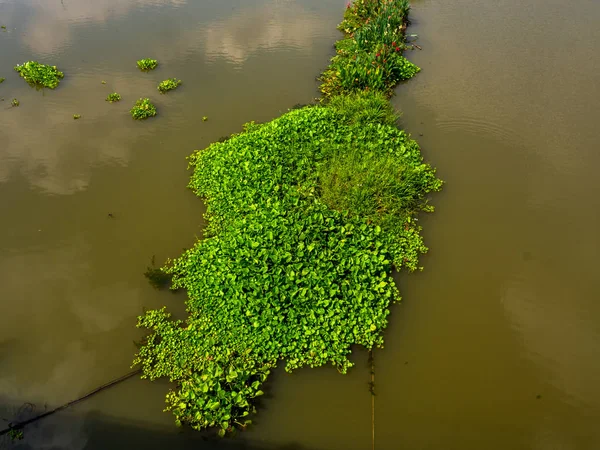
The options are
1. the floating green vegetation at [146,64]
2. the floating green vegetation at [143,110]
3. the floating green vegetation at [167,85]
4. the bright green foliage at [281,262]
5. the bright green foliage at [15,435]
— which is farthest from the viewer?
the floating green vegetation at [146,64]

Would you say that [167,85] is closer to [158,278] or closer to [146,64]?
[146,64]

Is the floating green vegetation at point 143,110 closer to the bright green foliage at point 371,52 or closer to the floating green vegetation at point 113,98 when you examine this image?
the floating green vegetation at point 113,98

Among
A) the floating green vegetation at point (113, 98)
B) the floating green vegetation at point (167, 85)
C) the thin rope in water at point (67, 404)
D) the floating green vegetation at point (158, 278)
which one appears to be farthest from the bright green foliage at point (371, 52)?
the thin rope in water at point (67, 404)

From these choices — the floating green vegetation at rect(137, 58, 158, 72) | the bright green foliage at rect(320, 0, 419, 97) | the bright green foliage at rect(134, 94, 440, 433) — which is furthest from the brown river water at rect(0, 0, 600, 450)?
the bright green foliage at rect(320, 0, 419, 97)

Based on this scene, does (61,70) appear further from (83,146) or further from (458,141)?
(458,141)

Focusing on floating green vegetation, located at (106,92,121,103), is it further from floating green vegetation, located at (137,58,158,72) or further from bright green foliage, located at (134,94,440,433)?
bright green foliage, located at (134,94,440,433)

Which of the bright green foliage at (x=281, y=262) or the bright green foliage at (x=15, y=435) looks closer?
the bright green foliage at (x=15, y=435)

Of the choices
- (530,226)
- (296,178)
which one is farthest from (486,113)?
(296,178)
